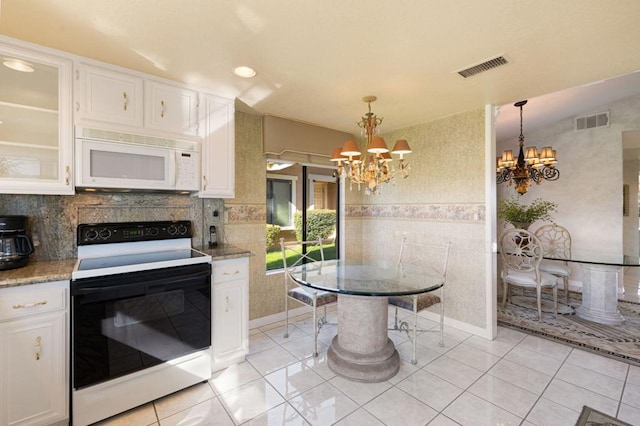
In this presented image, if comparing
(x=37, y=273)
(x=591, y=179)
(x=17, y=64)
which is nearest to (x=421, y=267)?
(x=37, y=273)

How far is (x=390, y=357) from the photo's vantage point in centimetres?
235

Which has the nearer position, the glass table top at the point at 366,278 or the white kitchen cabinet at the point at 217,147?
the glass table top at the point at 366,278

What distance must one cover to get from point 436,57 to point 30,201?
3.07 metres

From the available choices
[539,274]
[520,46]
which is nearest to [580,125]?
[539,274]

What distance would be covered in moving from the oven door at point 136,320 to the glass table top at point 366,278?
2.73ft

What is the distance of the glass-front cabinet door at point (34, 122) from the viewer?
173cm

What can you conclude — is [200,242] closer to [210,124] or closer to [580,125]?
[210,124]

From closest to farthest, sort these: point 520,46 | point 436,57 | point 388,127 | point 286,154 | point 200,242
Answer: point 520,46
point 436,57
point 200,242
point 286,154
point 388,127

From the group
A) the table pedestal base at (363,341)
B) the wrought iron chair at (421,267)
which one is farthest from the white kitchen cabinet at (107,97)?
the wrought iron chair at (421,267)

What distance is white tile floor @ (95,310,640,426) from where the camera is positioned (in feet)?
5.89

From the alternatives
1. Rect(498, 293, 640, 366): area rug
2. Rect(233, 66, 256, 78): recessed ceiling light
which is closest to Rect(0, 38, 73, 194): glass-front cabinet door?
Rect(233, 66, 256, 78): recessed ceiling light

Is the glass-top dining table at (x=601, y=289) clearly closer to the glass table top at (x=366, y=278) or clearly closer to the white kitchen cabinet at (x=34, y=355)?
the glass table top at (x=366, y=278)

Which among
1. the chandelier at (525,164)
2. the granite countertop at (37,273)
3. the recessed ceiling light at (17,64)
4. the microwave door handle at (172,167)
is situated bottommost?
the granite countertop at (37,273)

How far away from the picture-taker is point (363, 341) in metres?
2.31
